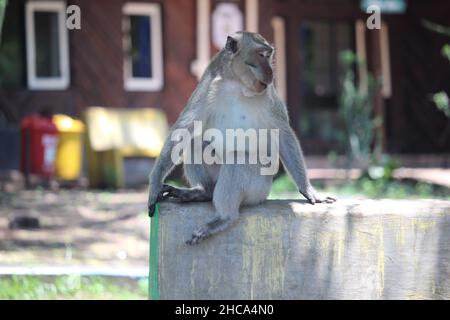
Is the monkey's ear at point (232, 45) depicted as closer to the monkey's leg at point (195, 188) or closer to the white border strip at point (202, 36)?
the monkey's leg at point (195, 188)

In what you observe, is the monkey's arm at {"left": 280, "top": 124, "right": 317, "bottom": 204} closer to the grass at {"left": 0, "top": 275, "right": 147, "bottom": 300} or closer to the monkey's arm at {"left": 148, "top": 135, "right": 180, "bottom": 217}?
the monkey's arm at {"left": 148, "top": 135, "right": 180, "bottom": 217}

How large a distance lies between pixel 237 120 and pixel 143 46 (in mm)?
9506

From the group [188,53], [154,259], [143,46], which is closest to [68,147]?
[143,46]

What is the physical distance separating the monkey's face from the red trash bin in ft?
25.2

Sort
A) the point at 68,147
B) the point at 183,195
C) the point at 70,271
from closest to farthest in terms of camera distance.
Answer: the point at 183,195
the point at 70,271
the point at 68,147

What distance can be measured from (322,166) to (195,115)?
31.8 feet

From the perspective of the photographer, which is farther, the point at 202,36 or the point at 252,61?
the point at 202,36

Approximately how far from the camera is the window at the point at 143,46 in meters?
14.1

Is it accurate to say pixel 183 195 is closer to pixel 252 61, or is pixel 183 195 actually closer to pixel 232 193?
pixel 232 193

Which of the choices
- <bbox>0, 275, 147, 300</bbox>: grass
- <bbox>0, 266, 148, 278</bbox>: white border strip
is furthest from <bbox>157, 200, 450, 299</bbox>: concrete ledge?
<bbox>0, 266, 148, 278</bbox>: white border strip

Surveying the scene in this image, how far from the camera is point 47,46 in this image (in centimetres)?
1377

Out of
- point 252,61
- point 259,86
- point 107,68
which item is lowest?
point 259,86

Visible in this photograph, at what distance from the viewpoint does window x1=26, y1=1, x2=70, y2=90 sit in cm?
1348

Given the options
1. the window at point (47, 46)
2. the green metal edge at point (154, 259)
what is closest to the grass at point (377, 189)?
the window at point (47, 46)
